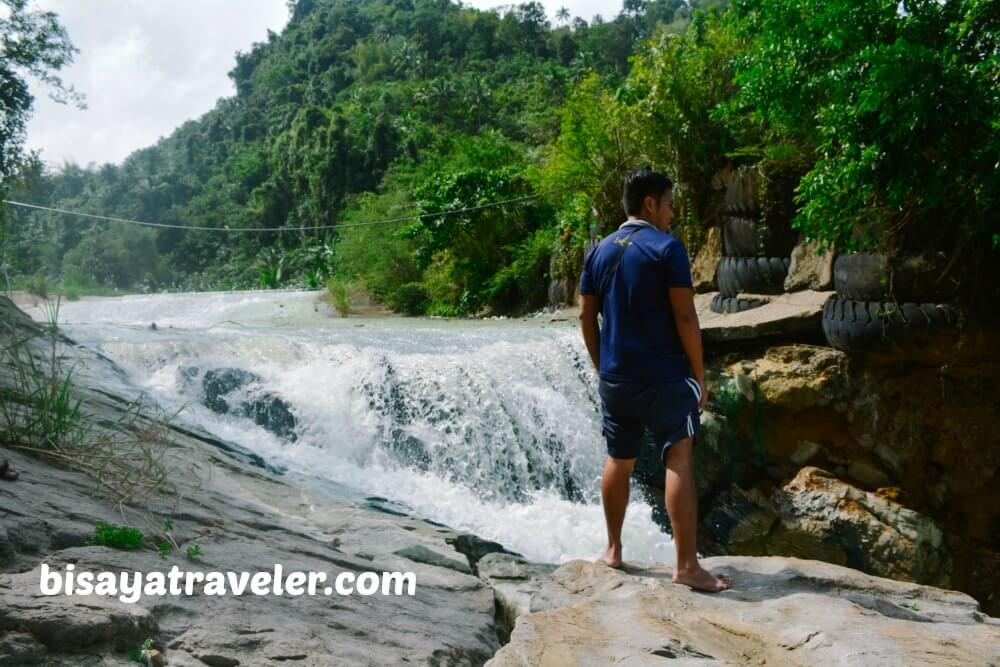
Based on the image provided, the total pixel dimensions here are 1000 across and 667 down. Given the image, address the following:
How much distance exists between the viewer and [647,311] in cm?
318

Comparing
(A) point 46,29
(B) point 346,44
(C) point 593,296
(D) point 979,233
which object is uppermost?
(B) point 346,44

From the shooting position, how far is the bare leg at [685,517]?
3.01m

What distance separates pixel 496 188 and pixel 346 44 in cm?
7248

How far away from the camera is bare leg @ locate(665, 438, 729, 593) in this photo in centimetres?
301

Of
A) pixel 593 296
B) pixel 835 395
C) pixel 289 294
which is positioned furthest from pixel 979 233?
pixel 289 294

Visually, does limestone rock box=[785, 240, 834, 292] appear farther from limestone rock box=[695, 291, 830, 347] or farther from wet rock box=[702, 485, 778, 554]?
wet rock box=[702, 485, 778, 554]

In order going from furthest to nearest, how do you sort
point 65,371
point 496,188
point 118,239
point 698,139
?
point 118,239
point 496,188
point 698,139
point 65,371

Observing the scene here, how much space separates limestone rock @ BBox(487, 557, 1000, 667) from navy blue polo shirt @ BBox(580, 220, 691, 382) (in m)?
0.82

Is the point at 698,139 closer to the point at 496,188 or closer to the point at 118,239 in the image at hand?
the point at 496,188

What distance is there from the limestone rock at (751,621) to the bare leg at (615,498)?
0.09 meters

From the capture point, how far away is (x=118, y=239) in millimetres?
48812

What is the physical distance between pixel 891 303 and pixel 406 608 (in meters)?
5.59

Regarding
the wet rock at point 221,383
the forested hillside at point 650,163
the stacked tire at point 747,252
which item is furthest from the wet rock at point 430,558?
the stacked tire at point 747,252

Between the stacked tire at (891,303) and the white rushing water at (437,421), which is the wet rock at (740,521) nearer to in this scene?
the white rushing water at (437,421)
